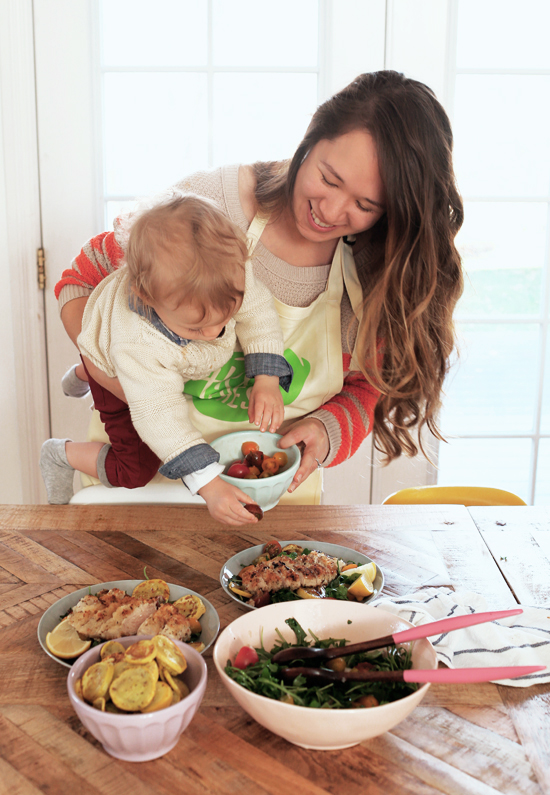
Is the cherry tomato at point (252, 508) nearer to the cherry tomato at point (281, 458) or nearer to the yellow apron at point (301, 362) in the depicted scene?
the cherry tomato at point (281, 458)

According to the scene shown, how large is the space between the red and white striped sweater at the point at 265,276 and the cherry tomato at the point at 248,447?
252mm

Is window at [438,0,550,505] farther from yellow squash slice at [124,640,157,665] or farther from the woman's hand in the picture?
yellow squash slice at [124,640,157,665]

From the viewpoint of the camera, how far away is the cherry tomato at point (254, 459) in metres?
1.22

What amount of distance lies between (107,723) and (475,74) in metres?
2.29

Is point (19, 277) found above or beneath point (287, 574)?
above

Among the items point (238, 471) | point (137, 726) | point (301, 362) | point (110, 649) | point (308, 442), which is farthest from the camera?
point (301, 362)

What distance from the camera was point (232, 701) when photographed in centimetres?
79

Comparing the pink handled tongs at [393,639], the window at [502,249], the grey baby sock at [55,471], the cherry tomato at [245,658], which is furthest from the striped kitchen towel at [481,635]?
the window at [502,249]

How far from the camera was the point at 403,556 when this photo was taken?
1.15 meters

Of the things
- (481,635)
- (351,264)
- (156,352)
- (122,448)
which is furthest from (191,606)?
(351,264)

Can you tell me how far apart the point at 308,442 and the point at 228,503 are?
1.11ft

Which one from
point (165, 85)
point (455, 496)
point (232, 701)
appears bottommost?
point (455, 496)

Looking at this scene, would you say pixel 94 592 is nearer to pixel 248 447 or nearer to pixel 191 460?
pixel 191 460

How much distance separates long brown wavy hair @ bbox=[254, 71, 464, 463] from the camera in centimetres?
120
